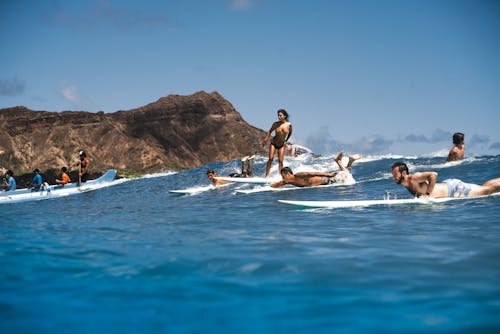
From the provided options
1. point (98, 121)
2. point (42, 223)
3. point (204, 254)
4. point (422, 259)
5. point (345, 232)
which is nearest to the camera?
point (422, 259)

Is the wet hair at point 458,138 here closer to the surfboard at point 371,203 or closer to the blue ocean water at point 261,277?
the surfboard at point 371,203

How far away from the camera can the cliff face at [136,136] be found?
8875 centimetres

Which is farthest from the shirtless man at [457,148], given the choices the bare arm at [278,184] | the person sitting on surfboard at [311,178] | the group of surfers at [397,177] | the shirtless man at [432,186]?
the shirtless man at [432,186]

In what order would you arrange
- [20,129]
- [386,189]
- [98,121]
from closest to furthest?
[386,189] < [20,129] < [98,121]

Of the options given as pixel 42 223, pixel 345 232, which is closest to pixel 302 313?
pixel 345 232

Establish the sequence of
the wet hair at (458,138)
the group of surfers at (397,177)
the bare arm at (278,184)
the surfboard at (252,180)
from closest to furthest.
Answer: the group of surfers at (397,177) → the bare arm at (278,184) → the surfboard at (252,180) → the wet hair at (458,138)

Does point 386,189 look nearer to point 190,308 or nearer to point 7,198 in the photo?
point 190,308

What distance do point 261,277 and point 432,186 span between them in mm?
6087

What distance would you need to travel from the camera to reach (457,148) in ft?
A: 59.4

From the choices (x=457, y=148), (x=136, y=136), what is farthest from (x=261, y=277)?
(x=136, y=136)

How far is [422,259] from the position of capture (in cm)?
466

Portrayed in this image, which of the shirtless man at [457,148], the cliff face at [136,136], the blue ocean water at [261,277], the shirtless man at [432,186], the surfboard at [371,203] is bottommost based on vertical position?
the blue ocean water at [261,277]

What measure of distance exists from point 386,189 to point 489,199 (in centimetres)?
425

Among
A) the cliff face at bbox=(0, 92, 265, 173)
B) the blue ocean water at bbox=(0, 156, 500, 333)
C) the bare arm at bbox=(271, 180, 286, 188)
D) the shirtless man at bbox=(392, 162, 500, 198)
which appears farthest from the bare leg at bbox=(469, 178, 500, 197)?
the cliff face at bbox=(0, 92, 265, 173)
